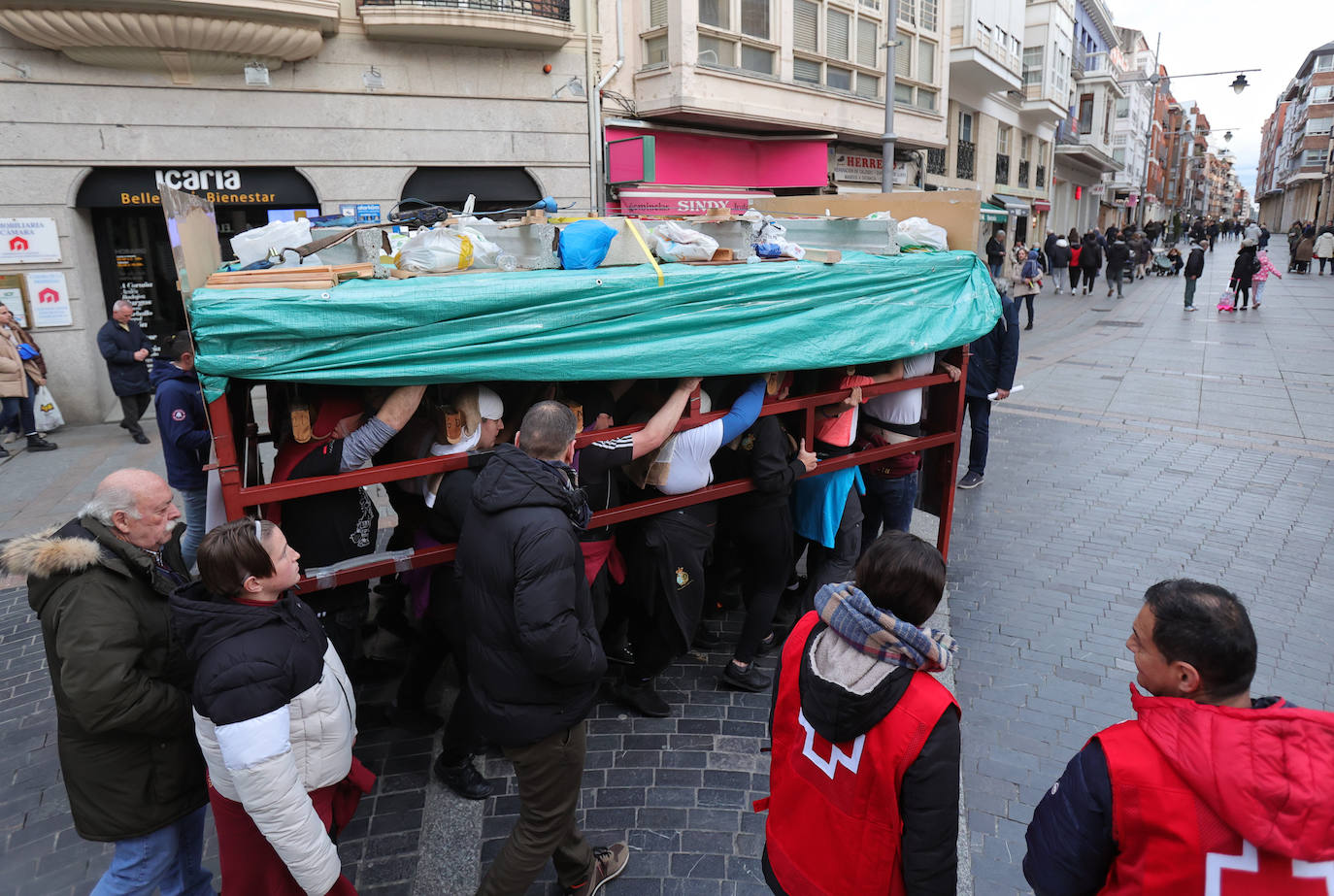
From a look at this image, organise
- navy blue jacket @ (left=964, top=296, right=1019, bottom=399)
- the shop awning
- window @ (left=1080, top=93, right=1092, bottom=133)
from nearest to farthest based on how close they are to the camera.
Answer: navy blue jacket @ (left=964, top=296, right=1019, bottom=399) → the shop awning → window @ (left=1080, top=93, right=1092, bottom=133)

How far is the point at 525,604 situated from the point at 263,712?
0.76 meters

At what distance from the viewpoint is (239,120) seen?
10.5 meters

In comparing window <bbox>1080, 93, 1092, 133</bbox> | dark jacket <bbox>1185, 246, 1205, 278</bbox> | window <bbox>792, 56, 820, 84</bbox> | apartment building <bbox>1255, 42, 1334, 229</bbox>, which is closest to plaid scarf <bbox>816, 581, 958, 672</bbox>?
window <bbox>792, 56, 820, 84</bbox>

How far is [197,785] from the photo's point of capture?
8.54 ft

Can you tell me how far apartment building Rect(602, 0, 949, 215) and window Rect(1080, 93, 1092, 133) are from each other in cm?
2834

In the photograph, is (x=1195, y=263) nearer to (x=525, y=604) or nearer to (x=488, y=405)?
(x=488, y=405)

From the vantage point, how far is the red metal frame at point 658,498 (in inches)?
116

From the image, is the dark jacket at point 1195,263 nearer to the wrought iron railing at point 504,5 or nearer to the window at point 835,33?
the window at point 835,33

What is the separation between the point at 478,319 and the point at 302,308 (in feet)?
2.15

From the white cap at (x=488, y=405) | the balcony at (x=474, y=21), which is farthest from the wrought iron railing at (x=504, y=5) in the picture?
the white cap at (x=488, y=405)

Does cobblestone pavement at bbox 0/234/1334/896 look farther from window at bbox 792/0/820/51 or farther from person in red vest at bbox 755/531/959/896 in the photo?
window at bbox 792/0/820/51

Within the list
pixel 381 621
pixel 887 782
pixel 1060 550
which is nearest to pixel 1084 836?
pixel 887 782

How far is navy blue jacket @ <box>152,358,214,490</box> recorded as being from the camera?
4.86 metres

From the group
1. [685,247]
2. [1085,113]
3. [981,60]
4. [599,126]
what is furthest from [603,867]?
[1085,113]
